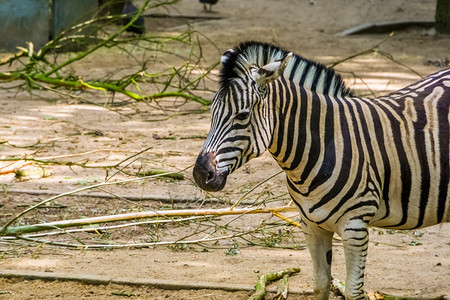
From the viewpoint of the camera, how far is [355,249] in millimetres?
3965

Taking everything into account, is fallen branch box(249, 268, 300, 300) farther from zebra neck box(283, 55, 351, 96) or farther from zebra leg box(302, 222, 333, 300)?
zebra neck box(283, 55, 351, 96)

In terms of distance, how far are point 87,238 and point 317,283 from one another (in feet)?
7.60

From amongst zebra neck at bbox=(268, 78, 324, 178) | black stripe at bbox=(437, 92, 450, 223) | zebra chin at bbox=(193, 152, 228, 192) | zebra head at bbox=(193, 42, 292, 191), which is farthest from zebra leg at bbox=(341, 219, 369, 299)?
zebra chin at bbox=(193, 152, 228, 192)

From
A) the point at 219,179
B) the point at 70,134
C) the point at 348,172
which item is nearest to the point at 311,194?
the point at 348,172

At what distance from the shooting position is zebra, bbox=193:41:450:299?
3.90 meters

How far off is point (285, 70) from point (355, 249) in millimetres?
1115

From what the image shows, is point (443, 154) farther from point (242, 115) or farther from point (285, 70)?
point (242, 115)

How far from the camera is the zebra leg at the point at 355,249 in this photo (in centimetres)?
396

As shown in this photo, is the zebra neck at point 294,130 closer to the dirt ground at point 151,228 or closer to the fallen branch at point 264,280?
the fallen branch at point 264,280

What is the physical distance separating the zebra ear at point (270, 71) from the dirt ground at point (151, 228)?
5.32ft

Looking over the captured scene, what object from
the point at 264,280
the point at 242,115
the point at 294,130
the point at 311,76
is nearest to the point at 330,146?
the point at 294,130

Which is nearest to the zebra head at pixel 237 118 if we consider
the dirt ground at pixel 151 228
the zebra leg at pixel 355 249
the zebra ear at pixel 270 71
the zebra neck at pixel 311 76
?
the zebra ear at pixel 270 71

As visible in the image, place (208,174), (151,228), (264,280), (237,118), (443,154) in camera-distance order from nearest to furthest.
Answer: (208,174)
(237,118)
(443,154)
(264,280)
(151,228)

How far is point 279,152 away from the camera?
13.4 ft
